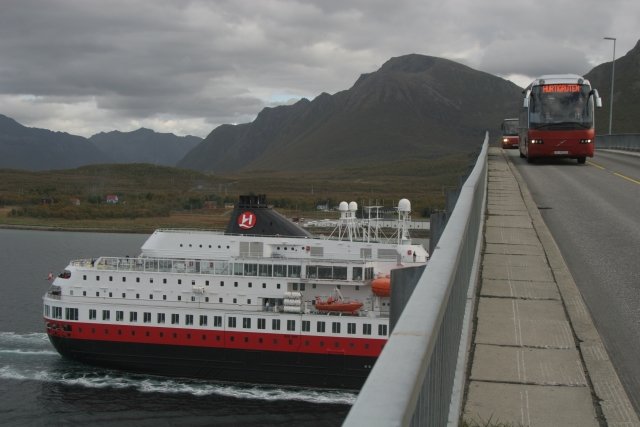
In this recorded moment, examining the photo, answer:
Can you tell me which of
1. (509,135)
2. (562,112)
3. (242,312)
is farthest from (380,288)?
(509,135)

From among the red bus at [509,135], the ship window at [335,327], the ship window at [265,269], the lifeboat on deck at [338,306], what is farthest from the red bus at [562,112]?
the red bus at [509,135]

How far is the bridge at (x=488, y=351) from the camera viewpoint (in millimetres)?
1870

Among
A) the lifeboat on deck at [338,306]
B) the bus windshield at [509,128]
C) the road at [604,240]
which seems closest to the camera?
the road at [604,240]

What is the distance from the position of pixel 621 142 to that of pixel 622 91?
2994 inches

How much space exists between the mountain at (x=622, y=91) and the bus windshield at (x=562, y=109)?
2719 inches

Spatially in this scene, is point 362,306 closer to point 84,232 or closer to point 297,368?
point 297,368

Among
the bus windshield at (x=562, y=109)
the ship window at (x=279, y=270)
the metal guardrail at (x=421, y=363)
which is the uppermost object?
the bus windshield at (x=562, y=109)

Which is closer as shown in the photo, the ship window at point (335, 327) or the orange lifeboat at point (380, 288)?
the ship window at point (335, 327)

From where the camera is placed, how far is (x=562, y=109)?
20.9 m

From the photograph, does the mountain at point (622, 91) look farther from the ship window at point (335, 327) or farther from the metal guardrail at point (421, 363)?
the metal guardrail at point (421, 363)

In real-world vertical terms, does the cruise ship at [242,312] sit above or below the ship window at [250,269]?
below

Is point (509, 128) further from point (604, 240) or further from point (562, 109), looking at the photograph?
point (604, 240)

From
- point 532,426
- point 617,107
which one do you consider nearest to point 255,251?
point 532,426

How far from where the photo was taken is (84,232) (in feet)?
285
